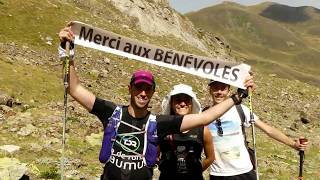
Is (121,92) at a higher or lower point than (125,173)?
lower

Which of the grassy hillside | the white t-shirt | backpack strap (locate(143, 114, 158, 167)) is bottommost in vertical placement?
the grassy hillside

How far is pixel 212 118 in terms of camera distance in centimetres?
794

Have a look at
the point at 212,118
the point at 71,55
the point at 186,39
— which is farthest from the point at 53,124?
the point at 186,39

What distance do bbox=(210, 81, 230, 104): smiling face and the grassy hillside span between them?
7.39 meters

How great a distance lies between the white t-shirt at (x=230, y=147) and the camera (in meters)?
9.38

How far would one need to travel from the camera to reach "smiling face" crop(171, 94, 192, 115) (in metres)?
8.67

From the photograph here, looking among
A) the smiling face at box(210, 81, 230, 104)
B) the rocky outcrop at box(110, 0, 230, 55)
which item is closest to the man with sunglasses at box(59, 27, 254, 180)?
the smiling face at box(210, 81, 230, 104)

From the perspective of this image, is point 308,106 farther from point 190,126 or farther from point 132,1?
point 190,126

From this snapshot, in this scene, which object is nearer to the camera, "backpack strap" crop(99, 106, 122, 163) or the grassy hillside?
"backpack strap" crop(99, 106, 122, 163)

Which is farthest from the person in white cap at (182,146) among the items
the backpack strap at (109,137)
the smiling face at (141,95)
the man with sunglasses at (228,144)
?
the backpack strap at (109,137)

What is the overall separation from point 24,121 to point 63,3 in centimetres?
2958

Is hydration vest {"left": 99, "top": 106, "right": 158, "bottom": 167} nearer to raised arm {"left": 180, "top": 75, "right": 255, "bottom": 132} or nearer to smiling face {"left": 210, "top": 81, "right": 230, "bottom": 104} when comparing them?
raised arm {"left": 180, "top": 75, "right": 255, "bottom": 132}

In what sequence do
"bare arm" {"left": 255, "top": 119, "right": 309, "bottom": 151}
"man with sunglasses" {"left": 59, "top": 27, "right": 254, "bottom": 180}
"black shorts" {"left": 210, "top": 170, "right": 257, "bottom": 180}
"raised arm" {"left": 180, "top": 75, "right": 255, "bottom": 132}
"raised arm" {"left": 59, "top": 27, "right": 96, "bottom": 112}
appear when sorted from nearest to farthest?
"man with sunglasses" {"left": 59, "top": 27, "right": 254, "bottom": 180} < "raised arm" {"left": 180, "top": 75, "right": 255, "bottom": 132} < "raised arm" {"left": 59, "top": 27, "right": 96, "bottom": 112} < "black shorts" {"left": 210, "top": 170, "right": 257, "bottom": 180} < "bare arm" {"left": 255, "top": 119, "right": 309, "bottom": 151}

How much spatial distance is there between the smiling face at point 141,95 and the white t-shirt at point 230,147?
205cm
